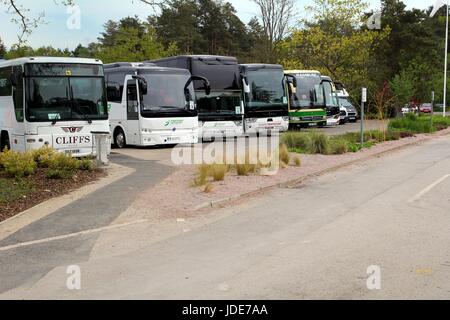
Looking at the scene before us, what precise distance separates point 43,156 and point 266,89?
14429mm

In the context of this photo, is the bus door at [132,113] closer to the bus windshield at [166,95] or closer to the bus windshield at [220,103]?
the bus windshield at [166,95]

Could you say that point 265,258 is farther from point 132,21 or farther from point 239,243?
point 132,21

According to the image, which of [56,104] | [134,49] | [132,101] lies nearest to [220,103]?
[132,101]

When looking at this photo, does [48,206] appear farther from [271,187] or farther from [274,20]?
[274,20]

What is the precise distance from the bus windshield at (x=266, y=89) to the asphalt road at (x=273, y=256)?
48.8 feet

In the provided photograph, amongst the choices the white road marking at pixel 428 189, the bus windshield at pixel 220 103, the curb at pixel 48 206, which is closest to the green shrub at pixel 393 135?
the bus windshield at pixel 220 103

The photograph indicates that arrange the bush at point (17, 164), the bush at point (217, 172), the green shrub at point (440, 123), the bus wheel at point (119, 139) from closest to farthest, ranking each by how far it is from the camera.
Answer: the bush at point (17, 164) < the bush at point (217, 172) < the bus wheel at point (119, 139) < the green shrub at point (440, 123)

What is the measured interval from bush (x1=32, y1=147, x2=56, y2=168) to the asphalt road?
5.28 m

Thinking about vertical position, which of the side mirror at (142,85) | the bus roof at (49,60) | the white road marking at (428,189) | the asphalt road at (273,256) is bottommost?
the white road marking at (428,189)

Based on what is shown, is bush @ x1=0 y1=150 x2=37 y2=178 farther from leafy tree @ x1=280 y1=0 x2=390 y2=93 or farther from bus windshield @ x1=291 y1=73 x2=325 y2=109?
leafy tree @ x1=280 y1=0 x2=390 y2=93

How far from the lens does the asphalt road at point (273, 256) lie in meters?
5.62

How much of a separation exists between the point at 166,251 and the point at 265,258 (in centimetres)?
136

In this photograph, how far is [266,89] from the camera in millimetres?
25859

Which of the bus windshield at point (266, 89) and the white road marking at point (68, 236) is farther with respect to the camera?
the bus windshield at point (266, 89)
